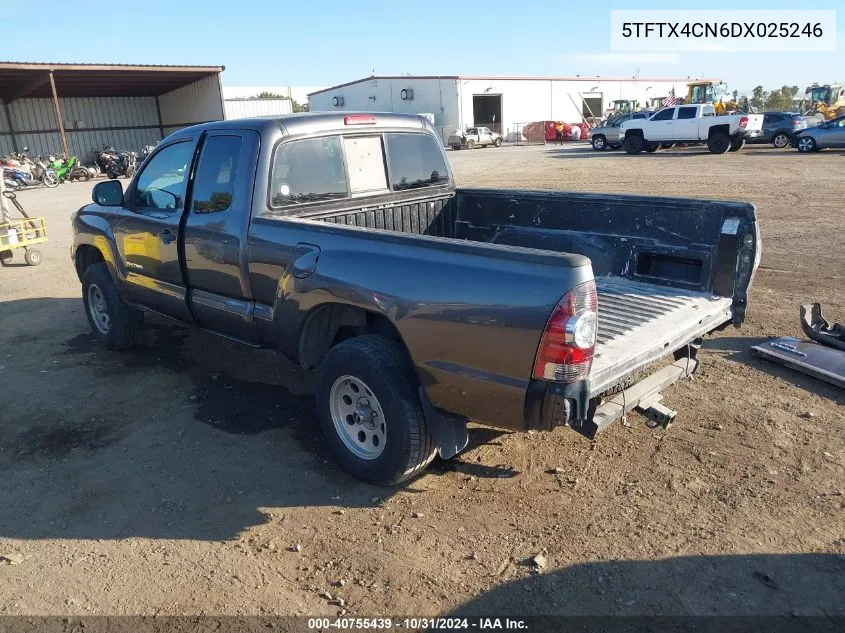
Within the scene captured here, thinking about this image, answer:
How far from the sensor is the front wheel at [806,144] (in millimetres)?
25047

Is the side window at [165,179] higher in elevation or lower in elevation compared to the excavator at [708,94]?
lower

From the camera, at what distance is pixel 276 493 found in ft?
12.2

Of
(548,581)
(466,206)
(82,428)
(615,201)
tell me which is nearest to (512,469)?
(548,581)

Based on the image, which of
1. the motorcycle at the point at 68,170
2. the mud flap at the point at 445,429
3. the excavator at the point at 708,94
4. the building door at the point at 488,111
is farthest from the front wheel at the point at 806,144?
the motorcycle at the point at 68,170

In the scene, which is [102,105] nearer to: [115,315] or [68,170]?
[68,170]

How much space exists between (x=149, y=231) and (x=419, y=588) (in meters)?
3.52

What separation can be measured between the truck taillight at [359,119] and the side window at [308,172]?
16 cm

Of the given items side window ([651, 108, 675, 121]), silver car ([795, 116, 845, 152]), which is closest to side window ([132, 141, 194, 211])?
silver car ([795, 116, 845, 152])

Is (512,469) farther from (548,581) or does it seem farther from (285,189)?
(285,189)

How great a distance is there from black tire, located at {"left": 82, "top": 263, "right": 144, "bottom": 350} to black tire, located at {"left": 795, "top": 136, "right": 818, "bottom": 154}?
1047 inches

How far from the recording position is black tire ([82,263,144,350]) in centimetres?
589

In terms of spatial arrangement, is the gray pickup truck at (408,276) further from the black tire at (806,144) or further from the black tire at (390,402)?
the black tire at (806,144)

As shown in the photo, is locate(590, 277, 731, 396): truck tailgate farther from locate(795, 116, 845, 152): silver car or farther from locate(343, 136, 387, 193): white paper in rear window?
locate(795, 116, 845, 152): silver car

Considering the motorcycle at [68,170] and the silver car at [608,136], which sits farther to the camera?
the silver car at [608,136]
